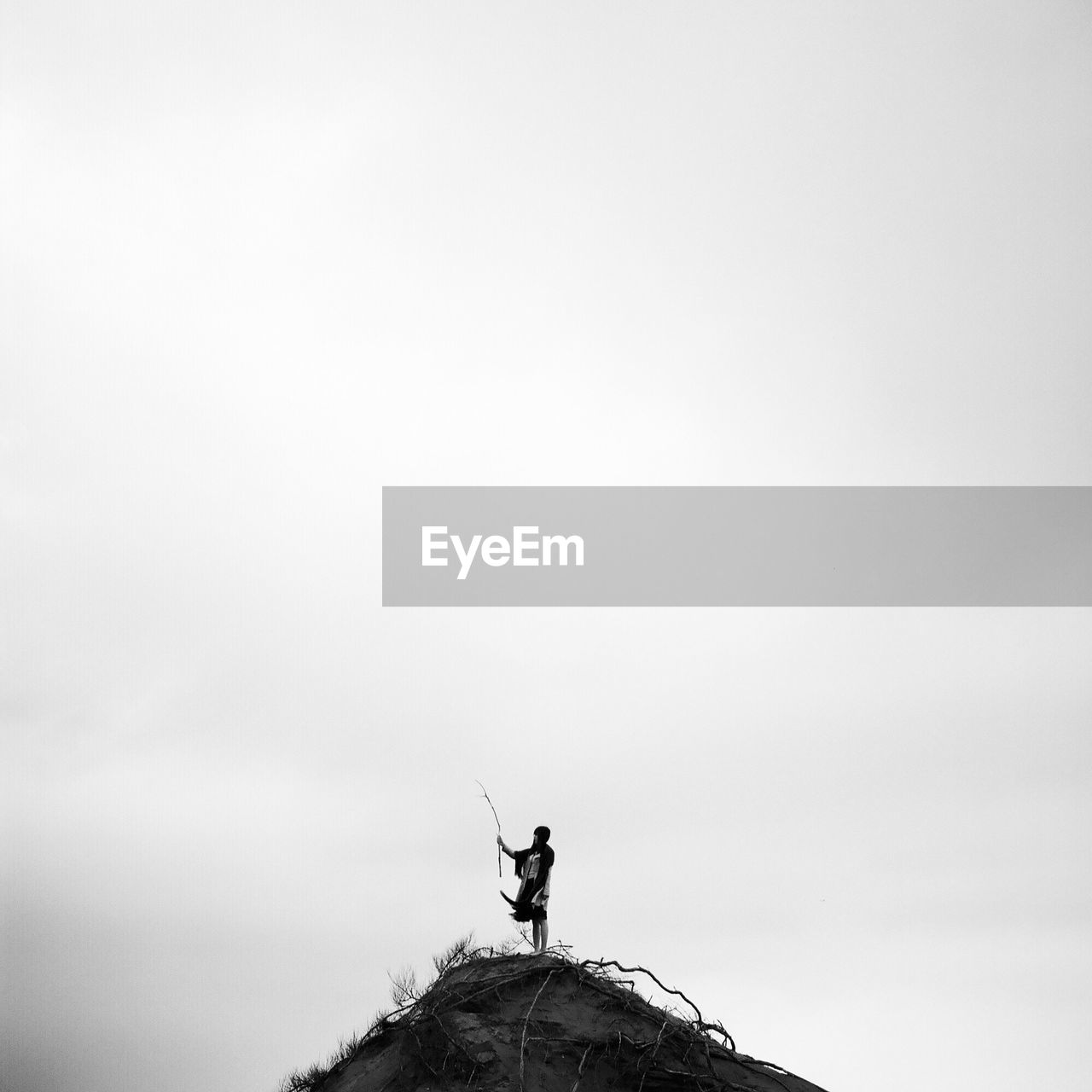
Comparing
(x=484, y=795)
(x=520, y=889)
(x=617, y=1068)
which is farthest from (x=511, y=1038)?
(x=484, y=795)

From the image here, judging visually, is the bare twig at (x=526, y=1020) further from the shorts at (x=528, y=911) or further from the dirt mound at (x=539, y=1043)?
the shorts at (x=528, y=911)

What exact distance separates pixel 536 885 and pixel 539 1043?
124 inches

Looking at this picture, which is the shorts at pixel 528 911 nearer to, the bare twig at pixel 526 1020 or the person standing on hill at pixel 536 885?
the person standing on hill at pixel 536 885

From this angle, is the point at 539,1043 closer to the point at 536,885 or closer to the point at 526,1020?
the point at 526,1020

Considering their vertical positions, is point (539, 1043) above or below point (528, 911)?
below

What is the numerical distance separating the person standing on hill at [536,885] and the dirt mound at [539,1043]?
2.81 ft

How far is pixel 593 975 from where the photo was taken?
18234mm

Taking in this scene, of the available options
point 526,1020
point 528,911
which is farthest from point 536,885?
point 526,1020

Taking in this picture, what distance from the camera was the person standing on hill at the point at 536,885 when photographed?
63.1 feet

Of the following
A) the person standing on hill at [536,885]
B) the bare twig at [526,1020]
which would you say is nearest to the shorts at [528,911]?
the person standing on hill at [536,885]

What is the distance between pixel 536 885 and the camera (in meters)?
19.2

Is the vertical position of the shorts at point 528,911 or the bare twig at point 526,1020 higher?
the shorts at point 528,911

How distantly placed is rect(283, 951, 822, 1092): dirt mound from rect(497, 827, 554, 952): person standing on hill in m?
0.86

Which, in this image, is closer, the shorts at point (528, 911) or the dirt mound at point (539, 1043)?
the dirt mound at point (539, 1043)
